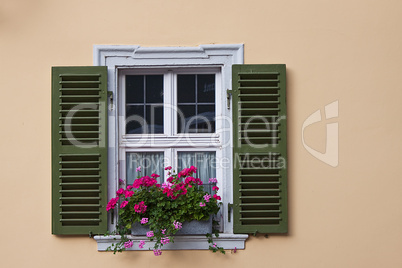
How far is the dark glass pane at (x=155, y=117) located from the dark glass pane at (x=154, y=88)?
62 mm

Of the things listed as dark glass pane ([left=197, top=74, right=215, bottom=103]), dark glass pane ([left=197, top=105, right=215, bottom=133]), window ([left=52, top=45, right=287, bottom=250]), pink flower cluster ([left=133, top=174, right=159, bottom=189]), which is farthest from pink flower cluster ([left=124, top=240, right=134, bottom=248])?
dark glass pane ([left=197, top=74, right=215, bottom=103])

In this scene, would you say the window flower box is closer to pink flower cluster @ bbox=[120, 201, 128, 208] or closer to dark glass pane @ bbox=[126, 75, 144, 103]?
pink flower cluster @ bbox=[120, 201, 128, 208]

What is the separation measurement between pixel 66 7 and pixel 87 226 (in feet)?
6.19

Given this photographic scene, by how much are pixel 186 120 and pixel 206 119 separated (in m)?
0.18

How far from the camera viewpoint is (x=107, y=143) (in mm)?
3789

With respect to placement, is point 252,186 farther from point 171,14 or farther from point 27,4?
point 27,4

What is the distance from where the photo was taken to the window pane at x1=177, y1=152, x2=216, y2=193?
395 cm

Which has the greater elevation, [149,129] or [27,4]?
[27,4]

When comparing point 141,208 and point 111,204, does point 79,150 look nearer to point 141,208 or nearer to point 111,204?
point 111,204

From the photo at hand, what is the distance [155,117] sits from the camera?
3.97m

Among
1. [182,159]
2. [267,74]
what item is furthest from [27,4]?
[267,74]

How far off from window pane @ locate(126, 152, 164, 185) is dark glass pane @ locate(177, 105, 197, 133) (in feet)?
0.98

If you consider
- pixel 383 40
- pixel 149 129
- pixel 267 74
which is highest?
pixel 383 40

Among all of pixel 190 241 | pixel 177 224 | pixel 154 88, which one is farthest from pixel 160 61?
pixel 190 241
